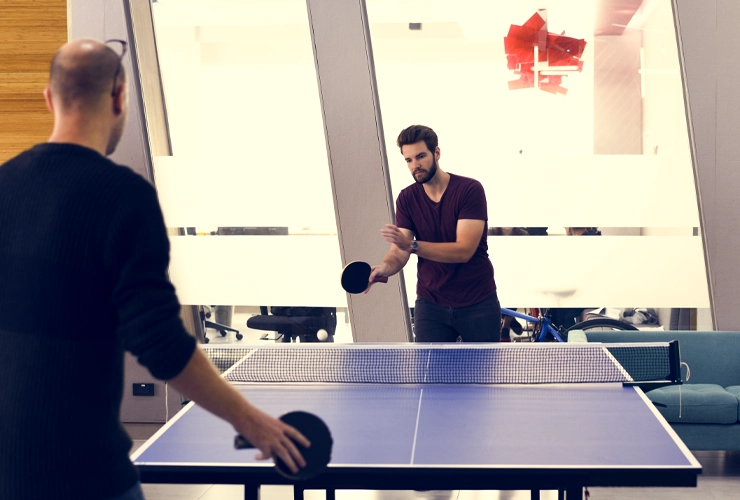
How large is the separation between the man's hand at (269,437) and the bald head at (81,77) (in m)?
0.67

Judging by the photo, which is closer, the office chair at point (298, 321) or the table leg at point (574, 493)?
the table leg at point (574, 493)

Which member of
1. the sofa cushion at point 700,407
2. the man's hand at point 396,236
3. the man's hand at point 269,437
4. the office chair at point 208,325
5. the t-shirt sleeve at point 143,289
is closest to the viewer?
the t-shirt sleeve at point 143,289

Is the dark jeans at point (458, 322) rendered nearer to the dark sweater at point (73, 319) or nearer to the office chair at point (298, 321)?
the office chair at point (298, 321)

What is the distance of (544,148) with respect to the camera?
5.23m

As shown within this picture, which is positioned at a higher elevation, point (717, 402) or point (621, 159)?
point (621, 159)

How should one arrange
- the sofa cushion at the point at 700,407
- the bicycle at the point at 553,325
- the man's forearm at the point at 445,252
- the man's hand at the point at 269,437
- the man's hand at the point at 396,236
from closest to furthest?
the man's hand at the point at 269,437, the man's hand at the point at 396,236, the man's forearm at the point at 445,252, the sofa cushion at the point at 700,407, the bicycle at the point at 553,325

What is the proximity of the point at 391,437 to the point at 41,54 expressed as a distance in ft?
14.1

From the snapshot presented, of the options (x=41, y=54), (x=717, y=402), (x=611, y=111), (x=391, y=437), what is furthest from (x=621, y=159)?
(x=41, y=54)

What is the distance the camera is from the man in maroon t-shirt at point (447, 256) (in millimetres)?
3969

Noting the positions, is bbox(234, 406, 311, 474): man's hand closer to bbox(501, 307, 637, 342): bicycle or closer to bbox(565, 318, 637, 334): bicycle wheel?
bbox(501, 307, 637, 342): bicycle

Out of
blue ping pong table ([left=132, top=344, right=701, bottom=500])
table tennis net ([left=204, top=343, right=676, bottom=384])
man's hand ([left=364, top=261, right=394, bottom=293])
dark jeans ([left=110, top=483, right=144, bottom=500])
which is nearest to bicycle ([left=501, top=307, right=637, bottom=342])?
man's hand ([left=364, top=261, right=394, bottom=293])

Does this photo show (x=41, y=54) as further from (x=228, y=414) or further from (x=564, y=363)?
(x=228, y=414)

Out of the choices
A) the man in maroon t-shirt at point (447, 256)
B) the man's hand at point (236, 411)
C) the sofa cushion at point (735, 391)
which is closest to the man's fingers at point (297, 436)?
the man's hand at point (236, 411)

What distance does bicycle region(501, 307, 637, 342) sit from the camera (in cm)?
536
